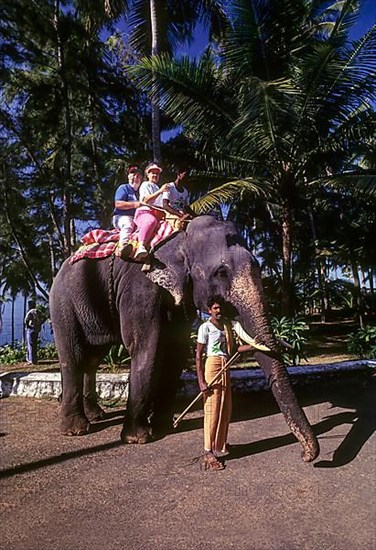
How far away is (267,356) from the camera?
387 centimetres

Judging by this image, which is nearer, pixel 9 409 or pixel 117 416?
pixel 117 416

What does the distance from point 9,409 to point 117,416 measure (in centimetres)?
174

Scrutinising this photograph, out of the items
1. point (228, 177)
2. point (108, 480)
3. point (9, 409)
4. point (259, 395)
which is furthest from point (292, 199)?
point (108, 480)

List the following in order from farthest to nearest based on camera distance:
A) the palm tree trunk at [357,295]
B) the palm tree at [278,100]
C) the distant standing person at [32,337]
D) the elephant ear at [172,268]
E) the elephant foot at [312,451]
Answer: the palm tree trunk at [357,295]
the distant standing person at [32,337]
the palm tree at [278,100]
the elephant ear at [172,268]
the elephant foot at [312,451]

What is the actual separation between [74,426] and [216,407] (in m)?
1.99

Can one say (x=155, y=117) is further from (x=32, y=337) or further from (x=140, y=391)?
(x=140, y=391)

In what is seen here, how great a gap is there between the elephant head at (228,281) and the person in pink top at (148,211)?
0.64ft

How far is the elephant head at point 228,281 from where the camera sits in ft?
11.9

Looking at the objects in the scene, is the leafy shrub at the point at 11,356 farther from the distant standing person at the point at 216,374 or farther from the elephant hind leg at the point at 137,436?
the distant standing person at the point at 216,374

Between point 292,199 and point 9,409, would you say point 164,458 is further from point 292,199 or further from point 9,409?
point 292,199

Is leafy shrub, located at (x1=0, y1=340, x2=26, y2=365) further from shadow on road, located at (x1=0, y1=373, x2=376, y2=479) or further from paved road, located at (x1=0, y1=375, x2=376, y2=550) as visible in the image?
paved road, located at (x1=0, y1=375, x2=376, y2=550)

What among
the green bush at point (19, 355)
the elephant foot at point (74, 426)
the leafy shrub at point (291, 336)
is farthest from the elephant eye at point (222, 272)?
the green bush at point (19, 355)

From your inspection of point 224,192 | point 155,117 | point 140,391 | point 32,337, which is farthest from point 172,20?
point 140,391

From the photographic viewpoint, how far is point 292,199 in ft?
35.3
